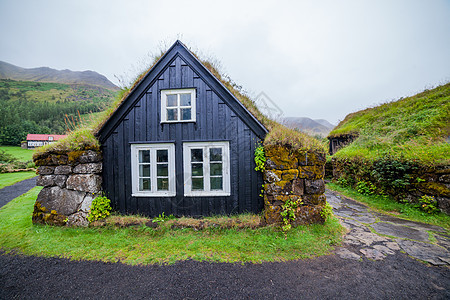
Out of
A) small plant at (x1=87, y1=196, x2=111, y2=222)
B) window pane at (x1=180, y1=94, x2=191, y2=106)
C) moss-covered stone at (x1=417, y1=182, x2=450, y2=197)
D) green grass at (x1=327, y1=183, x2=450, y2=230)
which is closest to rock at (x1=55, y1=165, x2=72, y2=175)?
small plant at (x1=87, y1=196, x2=111, y2=222)

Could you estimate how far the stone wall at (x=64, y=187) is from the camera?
5215 millimetres

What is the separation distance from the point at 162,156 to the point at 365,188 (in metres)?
9.14

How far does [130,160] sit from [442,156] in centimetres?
1085

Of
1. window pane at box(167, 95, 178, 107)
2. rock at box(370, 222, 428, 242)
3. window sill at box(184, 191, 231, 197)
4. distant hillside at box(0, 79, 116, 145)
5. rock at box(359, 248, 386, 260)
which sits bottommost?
rock at box(359, 248, 386, 260)

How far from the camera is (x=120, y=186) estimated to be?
5637 mm

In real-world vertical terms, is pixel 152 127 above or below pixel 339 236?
above

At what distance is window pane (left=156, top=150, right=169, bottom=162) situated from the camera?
5.61 metres

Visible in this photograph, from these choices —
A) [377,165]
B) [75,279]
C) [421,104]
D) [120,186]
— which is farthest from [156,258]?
[421,104]

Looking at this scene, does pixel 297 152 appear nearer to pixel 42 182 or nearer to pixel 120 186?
pixel 120 186

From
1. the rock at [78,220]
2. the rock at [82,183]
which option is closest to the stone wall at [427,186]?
the rock at [82,183]

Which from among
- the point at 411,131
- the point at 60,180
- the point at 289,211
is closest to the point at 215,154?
the point at 289,211

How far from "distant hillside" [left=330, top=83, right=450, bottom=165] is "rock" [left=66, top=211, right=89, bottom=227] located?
11.7 metres

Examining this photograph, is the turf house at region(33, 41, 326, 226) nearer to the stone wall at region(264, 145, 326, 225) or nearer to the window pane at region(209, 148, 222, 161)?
the window pane at region(209, 148, 222, 161)

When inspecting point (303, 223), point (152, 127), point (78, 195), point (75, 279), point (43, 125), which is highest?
point (43, 125)
